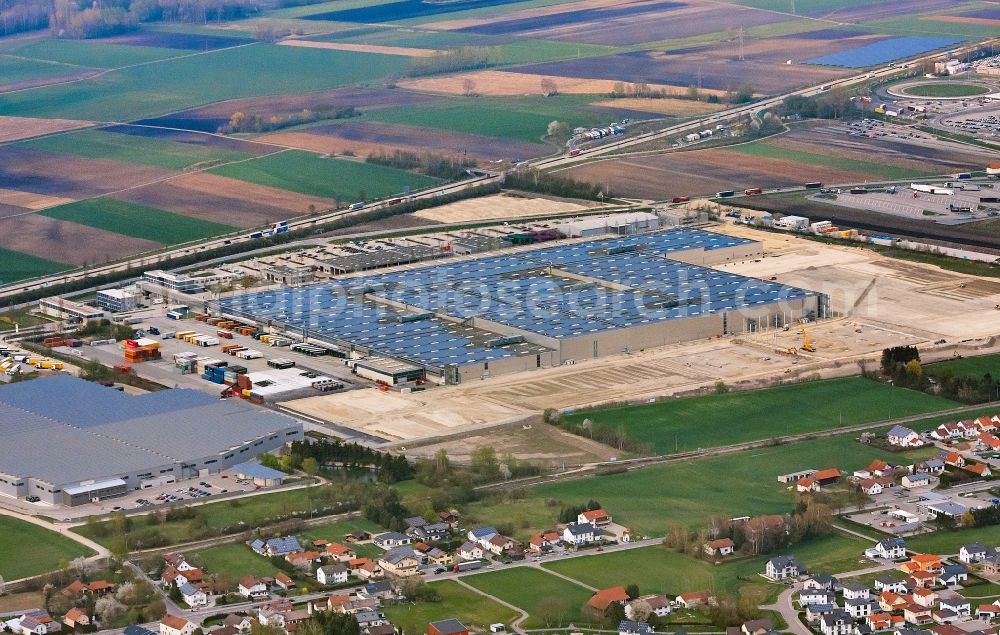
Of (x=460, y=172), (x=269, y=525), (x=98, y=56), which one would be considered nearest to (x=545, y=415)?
(x=269, y=525)

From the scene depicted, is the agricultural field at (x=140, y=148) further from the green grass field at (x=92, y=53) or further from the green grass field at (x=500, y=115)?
the green grass field at (x=92, y=53)

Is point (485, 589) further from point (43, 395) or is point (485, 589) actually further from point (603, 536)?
point (43, 395)

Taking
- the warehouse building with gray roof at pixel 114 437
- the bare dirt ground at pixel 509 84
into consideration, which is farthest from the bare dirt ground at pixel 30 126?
the warehouse building with gray roof at pixel 114 437

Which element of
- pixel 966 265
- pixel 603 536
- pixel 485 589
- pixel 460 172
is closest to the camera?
pixel 485 589

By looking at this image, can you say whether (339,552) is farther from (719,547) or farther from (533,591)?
(719,547)

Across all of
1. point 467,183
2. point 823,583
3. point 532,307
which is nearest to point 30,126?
point 467,183

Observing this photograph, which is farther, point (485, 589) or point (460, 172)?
point (460, 172)

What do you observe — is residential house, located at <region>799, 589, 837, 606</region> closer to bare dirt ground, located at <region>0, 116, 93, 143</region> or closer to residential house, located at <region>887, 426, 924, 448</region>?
residential house, located at <region>887, 426, 924, 448</region>
